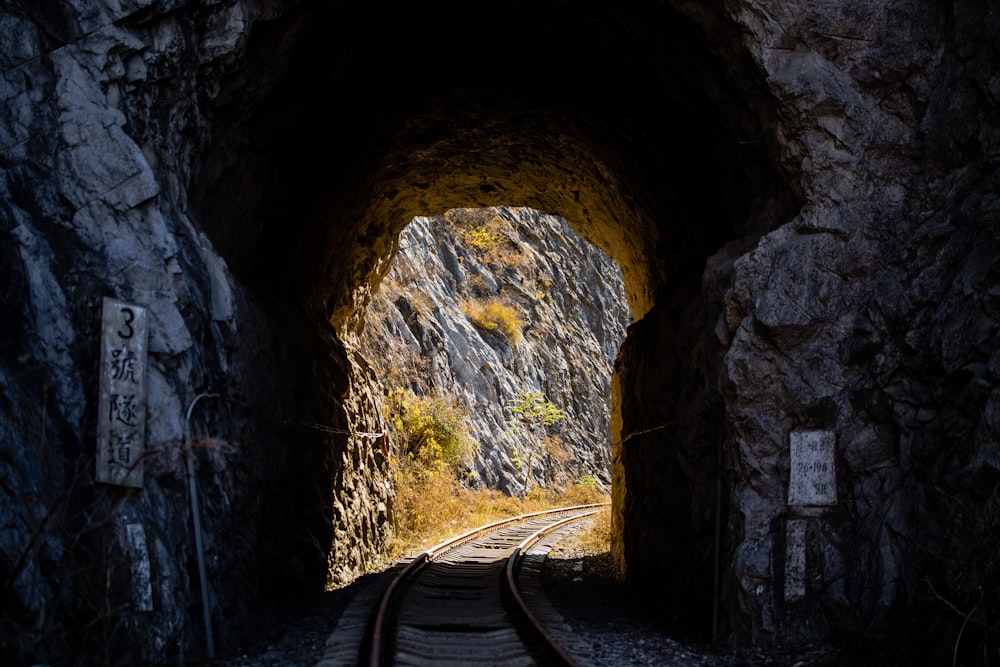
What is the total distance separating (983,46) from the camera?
280 inches

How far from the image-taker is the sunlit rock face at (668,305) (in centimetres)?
598

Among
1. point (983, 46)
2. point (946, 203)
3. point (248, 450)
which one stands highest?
point (983, 46)

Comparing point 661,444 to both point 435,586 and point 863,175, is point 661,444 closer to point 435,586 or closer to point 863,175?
point 435,586

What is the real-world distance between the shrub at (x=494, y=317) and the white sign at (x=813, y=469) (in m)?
24.2

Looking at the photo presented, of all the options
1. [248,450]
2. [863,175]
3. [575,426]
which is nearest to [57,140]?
[248,450]

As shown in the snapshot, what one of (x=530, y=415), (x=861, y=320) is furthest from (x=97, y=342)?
(x=530, y=415)

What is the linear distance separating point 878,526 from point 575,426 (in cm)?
2743

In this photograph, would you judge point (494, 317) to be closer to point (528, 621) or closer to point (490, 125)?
point (490, 125)

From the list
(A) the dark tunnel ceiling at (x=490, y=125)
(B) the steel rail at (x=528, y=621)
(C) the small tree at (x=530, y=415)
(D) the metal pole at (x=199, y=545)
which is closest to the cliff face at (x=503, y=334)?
(C) the small tree at (x=530, y=415)

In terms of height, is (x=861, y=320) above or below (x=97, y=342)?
above

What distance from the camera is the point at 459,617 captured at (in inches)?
368

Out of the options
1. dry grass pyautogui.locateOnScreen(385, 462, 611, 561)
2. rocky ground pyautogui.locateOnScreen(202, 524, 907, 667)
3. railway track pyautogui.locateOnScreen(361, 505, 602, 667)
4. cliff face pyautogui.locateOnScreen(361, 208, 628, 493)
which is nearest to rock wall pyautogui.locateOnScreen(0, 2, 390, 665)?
rocky ground pyautogui.locateOnScreen(202, 524, 907, 667)

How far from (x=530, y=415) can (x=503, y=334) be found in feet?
12.2

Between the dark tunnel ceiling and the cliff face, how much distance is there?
9310 mm
